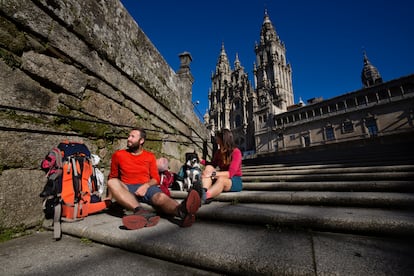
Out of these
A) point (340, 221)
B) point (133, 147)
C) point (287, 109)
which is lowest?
point (340, 221)

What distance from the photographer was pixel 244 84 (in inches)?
1869

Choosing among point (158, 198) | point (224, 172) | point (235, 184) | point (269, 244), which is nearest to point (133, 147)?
point (158, 198)

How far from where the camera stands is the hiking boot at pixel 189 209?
1898mm

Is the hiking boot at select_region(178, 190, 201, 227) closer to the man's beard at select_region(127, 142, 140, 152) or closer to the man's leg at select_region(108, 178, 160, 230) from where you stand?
the man's leg at select_region(108, 178, 160, 230)

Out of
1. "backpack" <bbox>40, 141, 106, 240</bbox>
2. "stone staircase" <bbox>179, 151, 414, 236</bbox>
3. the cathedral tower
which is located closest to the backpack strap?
"backpack" <bbox>40, 141, 106, 240</bbox>

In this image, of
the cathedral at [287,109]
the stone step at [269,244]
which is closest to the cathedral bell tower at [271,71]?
the cathedral at [287,109]

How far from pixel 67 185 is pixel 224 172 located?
2.13 m

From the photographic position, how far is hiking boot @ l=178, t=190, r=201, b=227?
6.23ft

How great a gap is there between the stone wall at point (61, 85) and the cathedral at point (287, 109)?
15.7m

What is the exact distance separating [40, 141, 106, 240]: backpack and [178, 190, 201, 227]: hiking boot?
45.2 inches

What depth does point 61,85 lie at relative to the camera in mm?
2420

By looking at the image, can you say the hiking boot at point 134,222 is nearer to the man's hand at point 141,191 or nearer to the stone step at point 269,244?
the stone step at point 269,244

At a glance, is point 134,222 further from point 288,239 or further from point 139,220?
point 288,239

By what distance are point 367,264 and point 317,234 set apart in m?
0.49
